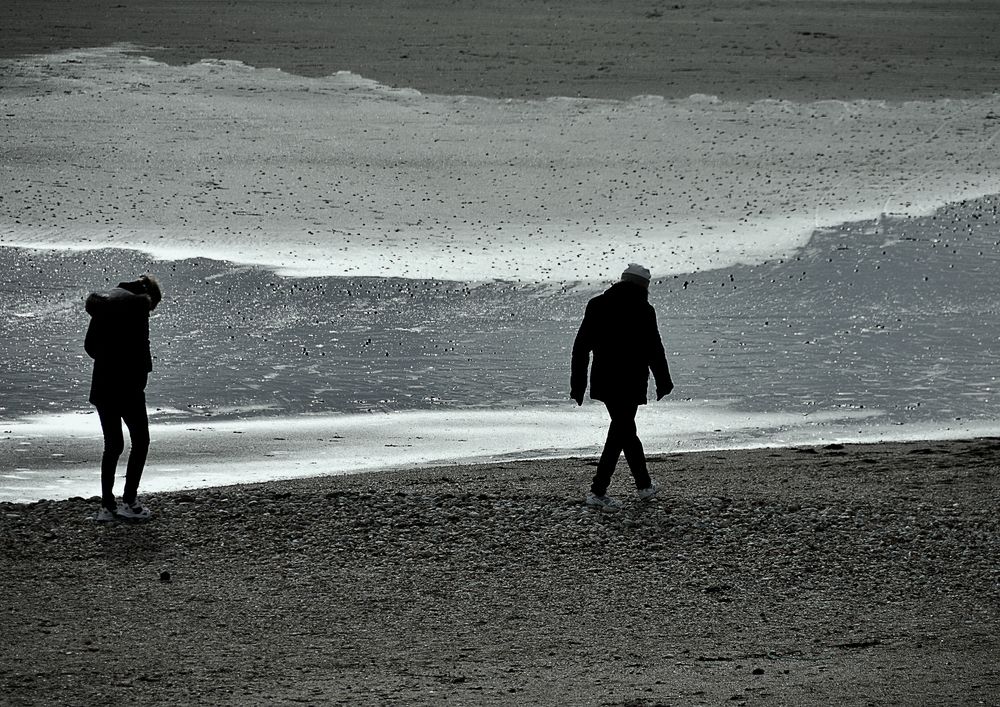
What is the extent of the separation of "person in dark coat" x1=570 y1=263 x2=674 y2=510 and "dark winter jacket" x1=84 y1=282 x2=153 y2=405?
6.77 feet

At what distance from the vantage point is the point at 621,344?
797cm

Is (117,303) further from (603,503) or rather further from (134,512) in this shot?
(603,503)

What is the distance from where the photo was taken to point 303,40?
27406mm

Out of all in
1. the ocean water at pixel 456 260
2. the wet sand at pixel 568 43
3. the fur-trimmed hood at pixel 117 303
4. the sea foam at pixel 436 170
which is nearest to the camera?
the fur-trimmed hood at pixel 117 303

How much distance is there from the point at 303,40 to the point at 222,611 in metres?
21.9

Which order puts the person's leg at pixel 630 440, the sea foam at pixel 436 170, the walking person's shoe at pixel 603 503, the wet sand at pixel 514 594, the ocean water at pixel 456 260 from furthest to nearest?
the sea foam at pixel 436 170
the ocean water at pixel 456 260
the person's leg at pixel 630 440
the walking person's shoe at pixel 603 503
the wet sand at pixel 514 594

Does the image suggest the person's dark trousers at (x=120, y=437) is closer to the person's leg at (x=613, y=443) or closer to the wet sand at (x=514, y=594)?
the wet sand at (x=514, y=594)

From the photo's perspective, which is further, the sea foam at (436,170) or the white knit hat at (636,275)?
the sea foam at (436,170)

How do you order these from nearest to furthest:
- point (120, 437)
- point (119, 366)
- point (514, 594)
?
point (514, 594)
point (119, 366)
point (120, 437)

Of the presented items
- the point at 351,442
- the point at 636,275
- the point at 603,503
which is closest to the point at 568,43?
the point at 351,442

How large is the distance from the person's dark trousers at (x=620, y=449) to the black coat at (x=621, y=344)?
0.18 feet

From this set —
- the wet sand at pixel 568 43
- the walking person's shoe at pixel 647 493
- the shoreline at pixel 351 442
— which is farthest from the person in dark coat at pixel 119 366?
the wet sand at pixel 568 43

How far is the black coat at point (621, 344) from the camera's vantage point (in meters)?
7.94

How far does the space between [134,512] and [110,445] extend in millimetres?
337
